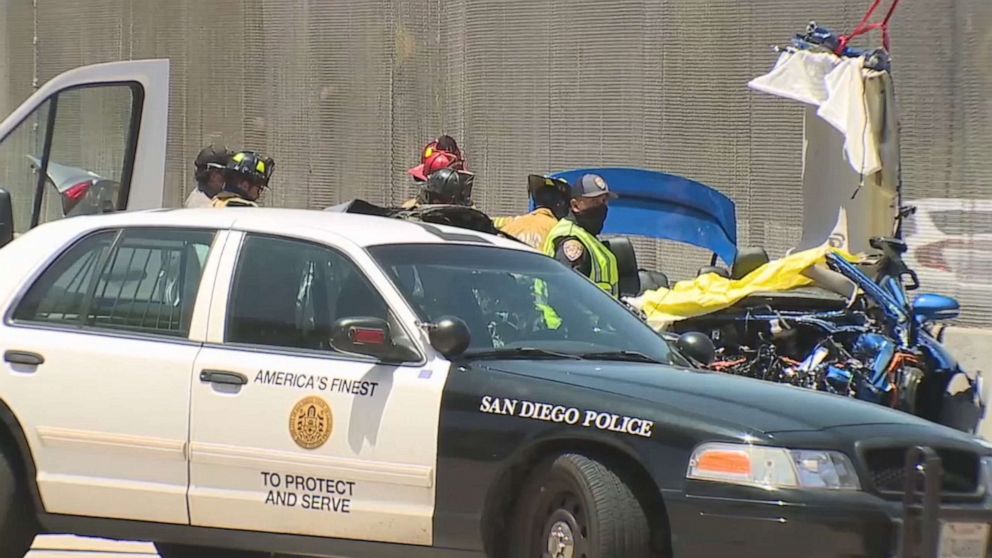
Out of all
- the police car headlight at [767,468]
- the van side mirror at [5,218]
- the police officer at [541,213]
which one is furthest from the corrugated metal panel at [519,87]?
the police car headlight at [767,468]

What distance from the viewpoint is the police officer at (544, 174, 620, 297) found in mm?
8492

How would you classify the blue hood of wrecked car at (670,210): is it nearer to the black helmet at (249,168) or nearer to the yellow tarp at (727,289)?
the yellow tarp at (727,289)

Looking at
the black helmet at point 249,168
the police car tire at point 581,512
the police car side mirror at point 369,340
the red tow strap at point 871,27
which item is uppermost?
the red tow strap at point 871,27

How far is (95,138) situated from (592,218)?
10.1 feet

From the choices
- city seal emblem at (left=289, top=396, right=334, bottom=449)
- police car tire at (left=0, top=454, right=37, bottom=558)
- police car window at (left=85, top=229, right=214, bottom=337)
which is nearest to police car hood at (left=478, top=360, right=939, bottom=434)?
city seal emblem at (left=289, top=396, right=334, bottom=449)

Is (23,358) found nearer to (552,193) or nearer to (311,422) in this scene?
(311,422)

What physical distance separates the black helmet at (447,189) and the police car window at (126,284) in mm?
3067

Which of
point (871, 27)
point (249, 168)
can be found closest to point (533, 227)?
point (249, 168)

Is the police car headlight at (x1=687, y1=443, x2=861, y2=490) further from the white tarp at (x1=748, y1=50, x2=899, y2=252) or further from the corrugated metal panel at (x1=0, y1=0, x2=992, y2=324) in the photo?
the corrugated metal panel at (x1=0, y1=0, x2=992, y2=324)

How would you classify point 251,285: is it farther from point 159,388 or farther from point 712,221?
point 712,221

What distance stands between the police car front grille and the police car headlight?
13cm

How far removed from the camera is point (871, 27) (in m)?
10.4

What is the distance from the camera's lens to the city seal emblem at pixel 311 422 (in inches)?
225

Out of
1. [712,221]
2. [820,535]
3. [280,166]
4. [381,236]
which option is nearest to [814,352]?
[712,221]
